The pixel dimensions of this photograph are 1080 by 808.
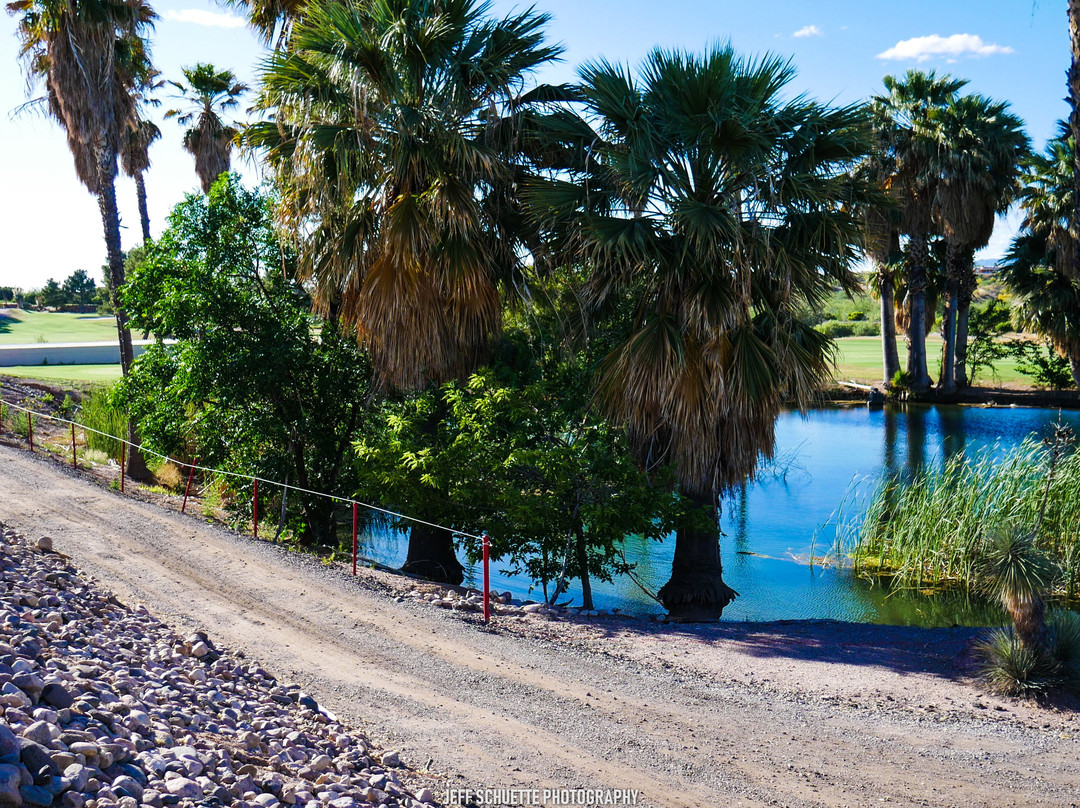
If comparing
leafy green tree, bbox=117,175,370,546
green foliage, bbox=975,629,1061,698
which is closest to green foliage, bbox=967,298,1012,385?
leafy green tree, bbox=117,175,370,546

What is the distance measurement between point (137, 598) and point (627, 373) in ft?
20.5

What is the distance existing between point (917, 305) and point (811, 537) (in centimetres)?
2338

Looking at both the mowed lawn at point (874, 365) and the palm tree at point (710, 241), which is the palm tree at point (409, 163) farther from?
the mowed lawn at point (874, 365)

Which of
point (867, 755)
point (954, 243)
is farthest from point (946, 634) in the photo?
point (954, 243)

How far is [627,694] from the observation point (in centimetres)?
761

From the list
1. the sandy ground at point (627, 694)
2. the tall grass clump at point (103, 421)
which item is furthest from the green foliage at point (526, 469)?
the tall grass clump at point (103, 421)

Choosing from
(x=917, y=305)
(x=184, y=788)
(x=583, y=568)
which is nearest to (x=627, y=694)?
(x=583, y=568)

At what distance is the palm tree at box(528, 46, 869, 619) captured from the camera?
35.3 ft

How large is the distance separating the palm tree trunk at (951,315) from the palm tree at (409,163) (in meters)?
29.0

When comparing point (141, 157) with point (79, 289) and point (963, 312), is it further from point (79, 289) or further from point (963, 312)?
point (79, 289)

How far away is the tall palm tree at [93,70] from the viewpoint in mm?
17781

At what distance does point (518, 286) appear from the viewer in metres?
12.4

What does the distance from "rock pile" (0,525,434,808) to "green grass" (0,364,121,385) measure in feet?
85.5

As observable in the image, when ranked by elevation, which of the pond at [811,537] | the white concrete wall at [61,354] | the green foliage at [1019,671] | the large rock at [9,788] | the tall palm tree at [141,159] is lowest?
the pond at [811,537]
